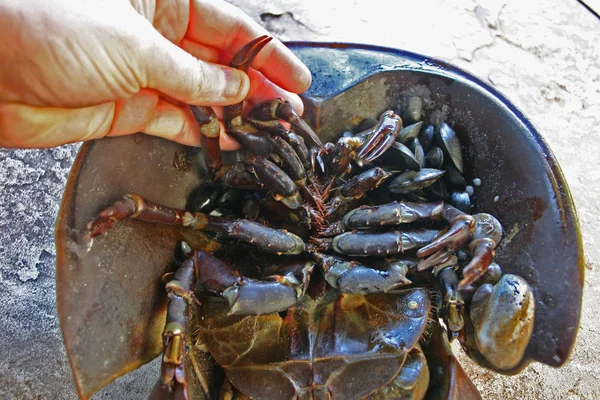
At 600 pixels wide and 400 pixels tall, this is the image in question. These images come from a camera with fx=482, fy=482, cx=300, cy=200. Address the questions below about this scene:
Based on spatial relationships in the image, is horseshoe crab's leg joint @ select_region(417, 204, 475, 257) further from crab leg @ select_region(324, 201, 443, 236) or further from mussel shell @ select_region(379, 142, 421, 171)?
mussel shell @ select_region(379, 142, 421, 171)

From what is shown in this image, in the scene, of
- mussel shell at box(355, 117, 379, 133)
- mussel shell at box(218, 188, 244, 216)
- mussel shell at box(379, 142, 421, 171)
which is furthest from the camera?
mussel shell at box(355, 117, 379, 133)

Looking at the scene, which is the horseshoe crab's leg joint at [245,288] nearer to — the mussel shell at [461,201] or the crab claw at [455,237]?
the crab claw at [455,237]

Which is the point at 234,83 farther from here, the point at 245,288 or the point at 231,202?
the point at 245,288

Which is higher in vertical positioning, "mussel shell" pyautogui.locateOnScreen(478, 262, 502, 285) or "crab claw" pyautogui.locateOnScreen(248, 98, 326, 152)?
"crab claw" pyautogui.locateOnScreen(248, 98, 326, 152)

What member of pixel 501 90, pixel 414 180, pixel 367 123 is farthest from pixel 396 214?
pixel 501 90

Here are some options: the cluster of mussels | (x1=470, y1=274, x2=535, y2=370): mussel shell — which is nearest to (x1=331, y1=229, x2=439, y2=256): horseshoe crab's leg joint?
the cluster of mussels

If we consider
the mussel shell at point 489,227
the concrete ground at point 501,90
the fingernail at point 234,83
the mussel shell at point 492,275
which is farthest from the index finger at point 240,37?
the concrete ground at point 501,90
